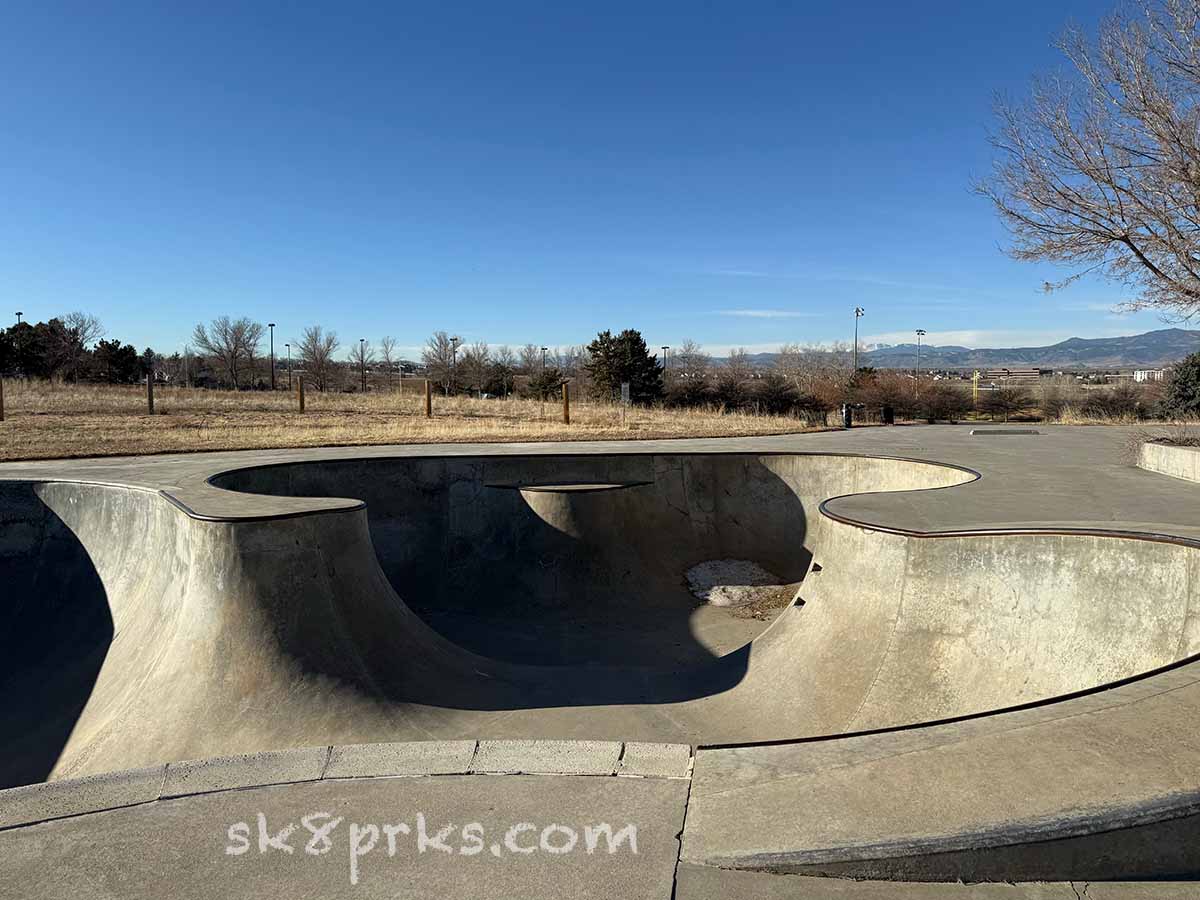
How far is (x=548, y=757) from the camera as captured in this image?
3592 millimetres

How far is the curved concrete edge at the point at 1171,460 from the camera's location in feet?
36.8

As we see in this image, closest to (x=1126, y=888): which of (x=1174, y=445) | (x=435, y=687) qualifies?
(x=435, y=687)

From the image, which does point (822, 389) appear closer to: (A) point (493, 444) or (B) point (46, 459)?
(A) point (493, 444)

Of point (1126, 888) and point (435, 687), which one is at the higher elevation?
point (1126, 888)

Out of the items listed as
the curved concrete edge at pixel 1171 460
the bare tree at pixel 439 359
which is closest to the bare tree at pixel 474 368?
the bare tree at pixel 439 359

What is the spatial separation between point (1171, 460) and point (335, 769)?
44.1 ft

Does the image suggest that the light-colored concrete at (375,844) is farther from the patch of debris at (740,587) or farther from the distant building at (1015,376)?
the distant building at (1015,376)

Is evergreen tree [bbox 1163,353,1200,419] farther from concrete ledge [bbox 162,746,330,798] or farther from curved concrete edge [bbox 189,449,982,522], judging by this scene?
concrete ledge [bbox 162,746,330,798]

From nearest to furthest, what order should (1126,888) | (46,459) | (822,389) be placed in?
1. (1126,888)
2. (46,459)
3. (822,389)

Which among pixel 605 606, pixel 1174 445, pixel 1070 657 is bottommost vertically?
pixel 605 606

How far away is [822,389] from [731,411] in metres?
6.72

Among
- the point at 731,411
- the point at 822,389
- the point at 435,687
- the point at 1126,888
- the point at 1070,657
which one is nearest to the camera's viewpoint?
the point at 1126,888

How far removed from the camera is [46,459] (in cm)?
1546

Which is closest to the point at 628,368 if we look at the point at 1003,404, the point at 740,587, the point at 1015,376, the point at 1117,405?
the point at 1003,404
